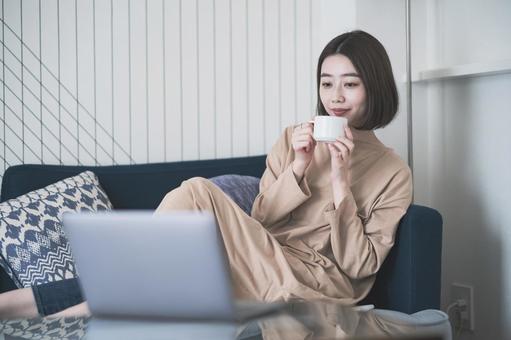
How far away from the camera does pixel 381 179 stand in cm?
205

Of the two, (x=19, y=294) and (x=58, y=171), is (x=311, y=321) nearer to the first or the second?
(x=19, y=294)

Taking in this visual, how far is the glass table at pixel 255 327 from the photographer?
3.45ft

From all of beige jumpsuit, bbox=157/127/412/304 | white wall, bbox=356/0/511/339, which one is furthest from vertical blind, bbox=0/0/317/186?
beige jumpsuit, bbox=157/127/412/304

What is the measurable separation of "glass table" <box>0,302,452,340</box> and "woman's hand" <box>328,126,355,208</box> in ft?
2.35

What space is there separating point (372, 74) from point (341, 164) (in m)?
0.34

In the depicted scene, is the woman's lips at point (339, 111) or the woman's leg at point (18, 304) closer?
the woman's leg at point (18, 304)

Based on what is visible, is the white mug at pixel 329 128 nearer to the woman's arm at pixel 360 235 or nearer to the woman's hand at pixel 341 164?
the woman's hand at pixel 341 164

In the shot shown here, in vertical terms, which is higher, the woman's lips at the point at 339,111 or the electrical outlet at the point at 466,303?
the woman's lips at the point at 339,111

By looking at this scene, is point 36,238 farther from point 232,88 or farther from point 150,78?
point 232,88

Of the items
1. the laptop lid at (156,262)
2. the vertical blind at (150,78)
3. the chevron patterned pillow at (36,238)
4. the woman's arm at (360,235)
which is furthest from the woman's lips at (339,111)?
the laptop lid at (156,262)

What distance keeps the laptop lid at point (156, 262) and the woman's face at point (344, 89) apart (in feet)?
3.59

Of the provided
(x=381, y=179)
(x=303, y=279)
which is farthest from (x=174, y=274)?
(x=381, y=179)

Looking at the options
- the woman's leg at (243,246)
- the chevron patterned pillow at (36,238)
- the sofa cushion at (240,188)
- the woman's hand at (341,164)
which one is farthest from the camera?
the sofa cushion at (240,188)

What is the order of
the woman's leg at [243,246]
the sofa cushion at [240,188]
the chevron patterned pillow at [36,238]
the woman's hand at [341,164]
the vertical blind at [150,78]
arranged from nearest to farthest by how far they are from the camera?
the woman's leg at [243,246] → the woman's hand at [341,164] → the chevron patterned pillow at [36,238] → the sofa cushion at [240,188] → the vertical blind at [150,78]
